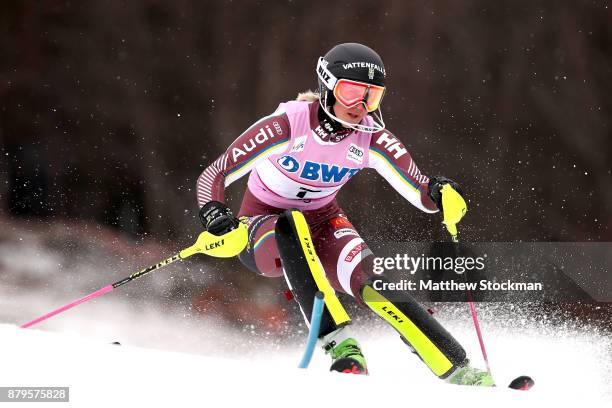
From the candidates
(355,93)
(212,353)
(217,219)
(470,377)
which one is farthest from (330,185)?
(212,353)

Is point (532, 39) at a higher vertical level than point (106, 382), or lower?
higher

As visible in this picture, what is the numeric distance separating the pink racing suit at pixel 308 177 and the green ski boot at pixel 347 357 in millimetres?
275

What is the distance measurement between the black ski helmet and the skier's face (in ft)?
0.08

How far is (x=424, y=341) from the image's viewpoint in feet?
7.27

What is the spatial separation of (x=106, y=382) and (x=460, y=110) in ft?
12.0

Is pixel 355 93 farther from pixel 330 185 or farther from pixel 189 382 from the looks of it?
pixel 189 382

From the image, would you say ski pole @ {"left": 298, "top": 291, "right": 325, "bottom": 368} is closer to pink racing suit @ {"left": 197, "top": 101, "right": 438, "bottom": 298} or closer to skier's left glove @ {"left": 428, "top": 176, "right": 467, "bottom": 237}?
pink racing suit @ {"left": 197, "top": 101, "right": 438, "bottom": 298}

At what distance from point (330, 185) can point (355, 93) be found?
1.32ft

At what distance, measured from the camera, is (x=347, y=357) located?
2.08 meters

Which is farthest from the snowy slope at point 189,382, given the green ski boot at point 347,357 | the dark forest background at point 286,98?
the dark forest background at point 286,98

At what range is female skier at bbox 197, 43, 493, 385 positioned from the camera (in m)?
2.24

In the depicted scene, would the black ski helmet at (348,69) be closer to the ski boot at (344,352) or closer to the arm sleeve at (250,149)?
the arm sleeve at (250,149)

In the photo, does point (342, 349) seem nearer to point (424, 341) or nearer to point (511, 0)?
point (424, 341)

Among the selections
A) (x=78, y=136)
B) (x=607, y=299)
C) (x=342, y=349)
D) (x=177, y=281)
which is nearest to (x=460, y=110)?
(x=607, y=299)
